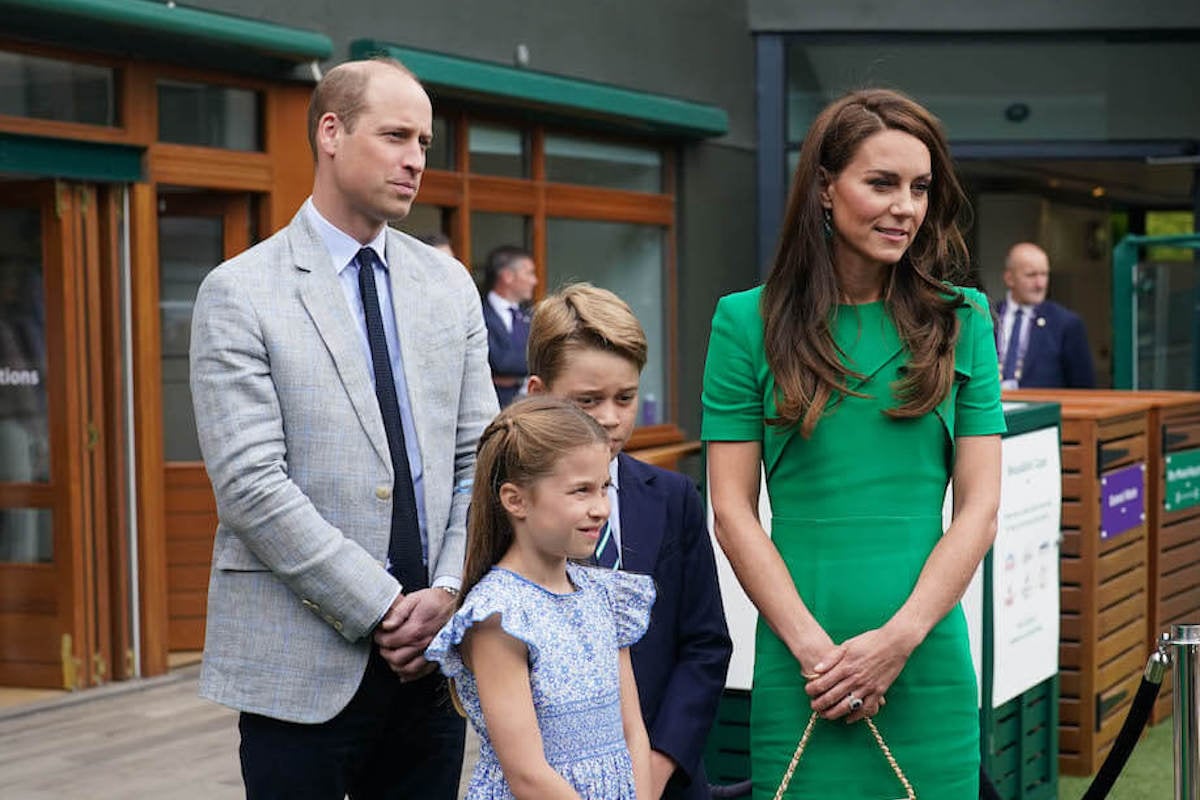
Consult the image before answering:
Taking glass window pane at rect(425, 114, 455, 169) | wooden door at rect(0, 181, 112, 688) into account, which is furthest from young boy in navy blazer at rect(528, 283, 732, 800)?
glass window pane at rect(425, 114, 455, 169)

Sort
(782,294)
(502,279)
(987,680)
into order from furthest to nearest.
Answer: (502,279) → (987,680) → (782,294)

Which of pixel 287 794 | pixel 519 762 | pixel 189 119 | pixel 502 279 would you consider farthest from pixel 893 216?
pixel 502 279

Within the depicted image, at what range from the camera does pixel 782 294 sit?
3.04 metres

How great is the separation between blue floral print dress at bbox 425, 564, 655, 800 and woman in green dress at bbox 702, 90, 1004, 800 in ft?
1.09

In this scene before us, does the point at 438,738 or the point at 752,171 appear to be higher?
the point at 752,171

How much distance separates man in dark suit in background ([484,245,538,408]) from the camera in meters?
8.94

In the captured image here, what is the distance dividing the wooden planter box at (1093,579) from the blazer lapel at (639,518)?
3397 millimetres

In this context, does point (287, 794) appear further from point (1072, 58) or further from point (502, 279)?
point (1072, 58)

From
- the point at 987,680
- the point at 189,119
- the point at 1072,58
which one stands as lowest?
the point at 987,680

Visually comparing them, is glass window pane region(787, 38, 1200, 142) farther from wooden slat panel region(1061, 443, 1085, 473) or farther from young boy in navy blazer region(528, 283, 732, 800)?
young boy in navy blazer region(528, 283, 732, 800)

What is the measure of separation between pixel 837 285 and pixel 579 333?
1.49 ft

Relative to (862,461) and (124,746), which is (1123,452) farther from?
(124,746)

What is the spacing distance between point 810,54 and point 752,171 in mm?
1057

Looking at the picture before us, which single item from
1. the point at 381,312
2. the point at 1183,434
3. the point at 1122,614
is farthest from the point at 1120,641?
the point at 381,312
